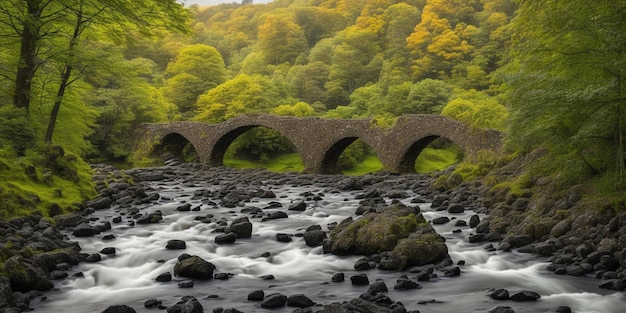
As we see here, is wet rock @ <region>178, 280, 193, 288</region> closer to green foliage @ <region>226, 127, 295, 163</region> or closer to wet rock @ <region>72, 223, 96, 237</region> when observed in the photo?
wet rock @ <region>72, 223, 96, 237</region>

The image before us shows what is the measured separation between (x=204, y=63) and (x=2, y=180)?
133 feet

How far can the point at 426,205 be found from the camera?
17500 mm

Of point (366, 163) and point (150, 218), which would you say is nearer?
point (150, 218)

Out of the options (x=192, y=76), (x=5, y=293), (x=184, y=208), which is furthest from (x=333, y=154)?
(x=5, y=293)

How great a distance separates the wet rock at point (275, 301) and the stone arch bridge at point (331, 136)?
1859 cm

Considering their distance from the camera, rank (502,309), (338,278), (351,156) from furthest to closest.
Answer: (351,156) < (338,278) < (502,309)

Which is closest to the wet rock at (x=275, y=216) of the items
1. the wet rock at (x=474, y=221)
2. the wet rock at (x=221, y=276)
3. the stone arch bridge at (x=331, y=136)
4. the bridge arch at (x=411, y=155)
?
the wet rock at (x=474, y=221)

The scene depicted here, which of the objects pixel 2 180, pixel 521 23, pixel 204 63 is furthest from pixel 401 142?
pixel 204 63

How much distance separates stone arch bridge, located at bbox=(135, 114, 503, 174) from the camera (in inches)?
1091

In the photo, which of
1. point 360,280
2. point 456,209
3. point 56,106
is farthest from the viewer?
point 56,106

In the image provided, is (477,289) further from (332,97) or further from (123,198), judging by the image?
(332,97)

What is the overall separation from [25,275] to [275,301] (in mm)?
3875

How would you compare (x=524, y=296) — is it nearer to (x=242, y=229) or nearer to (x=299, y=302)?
(x=299, y=302)

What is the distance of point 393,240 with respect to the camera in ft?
34.7
